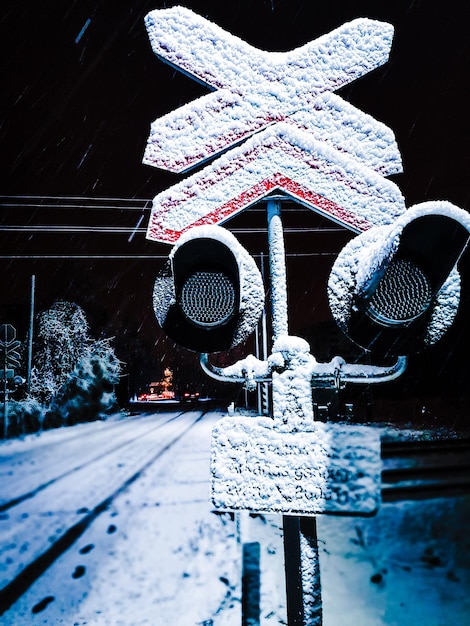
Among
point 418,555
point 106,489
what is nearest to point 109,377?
point 106,489

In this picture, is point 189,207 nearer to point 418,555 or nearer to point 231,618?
point 231,618

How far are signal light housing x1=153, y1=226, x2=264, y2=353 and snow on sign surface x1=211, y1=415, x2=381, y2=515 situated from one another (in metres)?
0.31

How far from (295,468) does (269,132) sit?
130 centimetres

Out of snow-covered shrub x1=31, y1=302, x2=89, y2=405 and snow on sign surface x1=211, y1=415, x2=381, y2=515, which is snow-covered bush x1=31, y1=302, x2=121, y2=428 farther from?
snow on sign surface x1=211, y1=415, x2=381, y2=515

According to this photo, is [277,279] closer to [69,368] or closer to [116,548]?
[116,548]

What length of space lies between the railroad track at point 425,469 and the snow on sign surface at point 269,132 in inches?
208

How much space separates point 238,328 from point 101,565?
502 centimetres

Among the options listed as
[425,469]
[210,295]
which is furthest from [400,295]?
[425,469]

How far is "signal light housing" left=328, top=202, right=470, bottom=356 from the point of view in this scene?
1104 mm

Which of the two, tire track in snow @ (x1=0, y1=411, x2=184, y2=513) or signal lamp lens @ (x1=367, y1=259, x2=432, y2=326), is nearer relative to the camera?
signal lamp lens @ (x1=367, y1=259, x2=432, y2=326)

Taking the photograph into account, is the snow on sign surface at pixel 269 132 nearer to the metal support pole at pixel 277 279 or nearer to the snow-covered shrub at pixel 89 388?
the metal support pole at pixel 277 279

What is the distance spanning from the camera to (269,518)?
6812mm

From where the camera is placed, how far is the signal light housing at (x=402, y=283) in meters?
1.10

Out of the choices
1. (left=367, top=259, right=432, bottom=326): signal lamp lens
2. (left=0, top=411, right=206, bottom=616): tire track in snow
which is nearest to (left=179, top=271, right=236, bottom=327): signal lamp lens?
(left=367, top=259, right=432, bottom=326): signal lamp lens
